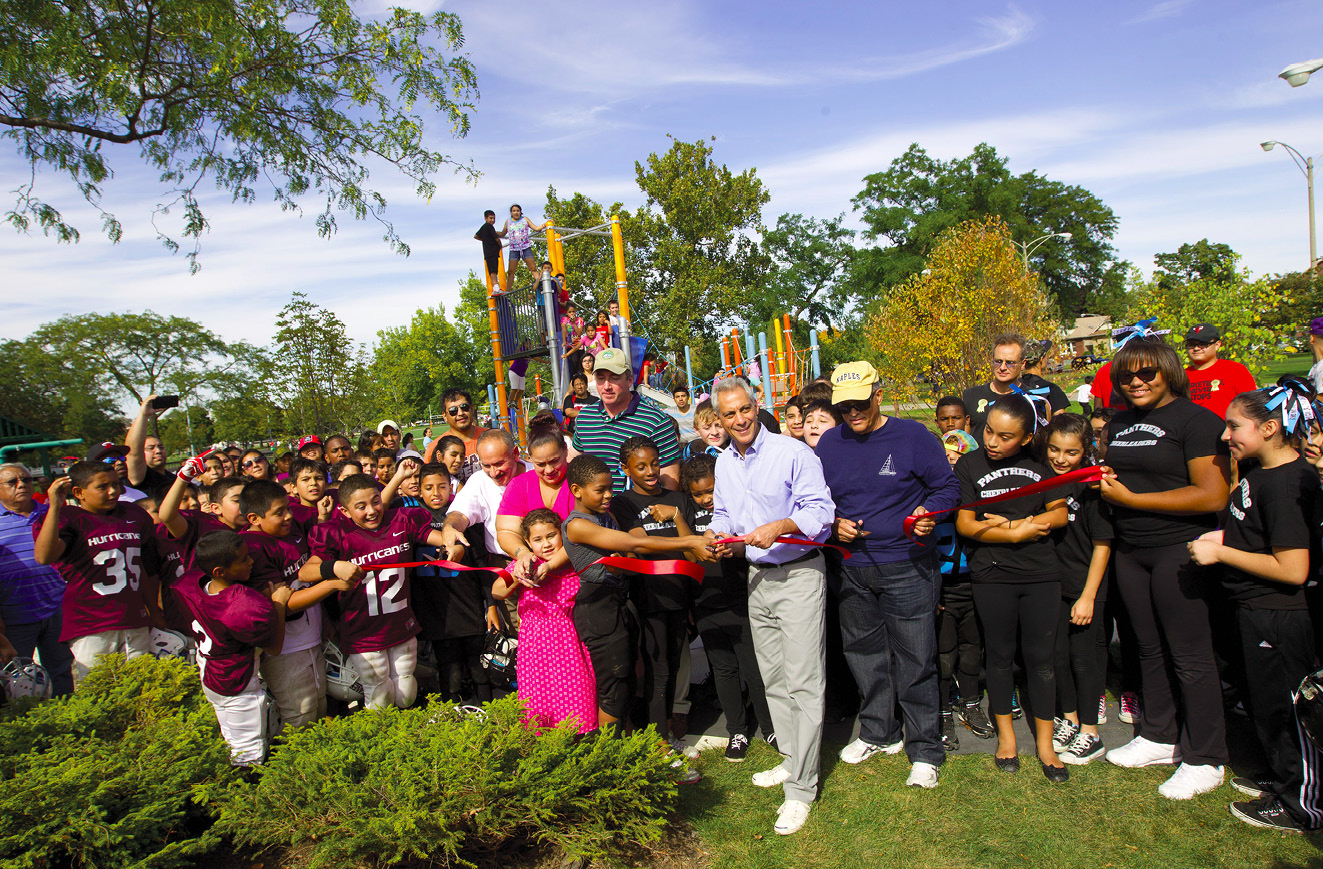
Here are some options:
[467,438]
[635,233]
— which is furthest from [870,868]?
[635,233]

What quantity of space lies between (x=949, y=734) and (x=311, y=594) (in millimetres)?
3665

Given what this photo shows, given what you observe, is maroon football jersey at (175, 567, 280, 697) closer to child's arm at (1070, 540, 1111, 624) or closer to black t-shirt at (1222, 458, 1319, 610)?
child's arm at (1070, 540, 1111, 624)

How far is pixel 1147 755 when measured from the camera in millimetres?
4004

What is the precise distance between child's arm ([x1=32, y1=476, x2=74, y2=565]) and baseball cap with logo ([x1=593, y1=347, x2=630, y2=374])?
131 inches

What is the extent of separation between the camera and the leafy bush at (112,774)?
3152 mm

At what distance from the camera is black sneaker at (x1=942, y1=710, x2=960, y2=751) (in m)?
4.38

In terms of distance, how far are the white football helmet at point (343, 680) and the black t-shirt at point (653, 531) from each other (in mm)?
1792

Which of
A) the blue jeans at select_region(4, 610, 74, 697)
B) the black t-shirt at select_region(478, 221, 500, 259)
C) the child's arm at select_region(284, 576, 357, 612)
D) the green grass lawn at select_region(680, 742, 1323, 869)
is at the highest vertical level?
the black t-shirt at select_region(478, 221, 500, 259)

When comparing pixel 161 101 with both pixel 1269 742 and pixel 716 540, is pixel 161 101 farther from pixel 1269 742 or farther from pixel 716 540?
pixel 1269 742

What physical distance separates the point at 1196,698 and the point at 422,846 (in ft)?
12.2

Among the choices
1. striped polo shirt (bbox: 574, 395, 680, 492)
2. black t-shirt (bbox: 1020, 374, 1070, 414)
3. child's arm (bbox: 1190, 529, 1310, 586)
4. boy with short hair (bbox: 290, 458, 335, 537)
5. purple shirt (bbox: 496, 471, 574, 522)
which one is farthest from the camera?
black t-shirt (bbox: 1020, 374, 1070, 414)

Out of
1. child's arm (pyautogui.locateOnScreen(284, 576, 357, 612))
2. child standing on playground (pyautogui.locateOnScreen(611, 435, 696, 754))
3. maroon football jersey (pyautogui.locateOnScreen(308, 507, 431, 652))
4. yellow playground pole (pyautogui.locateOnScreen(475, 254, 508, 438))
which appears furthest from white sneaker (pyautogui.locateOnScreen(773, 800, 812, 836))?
yellow playground pole (pyautogui.locateOnScreen(475, 254, 508, 438))

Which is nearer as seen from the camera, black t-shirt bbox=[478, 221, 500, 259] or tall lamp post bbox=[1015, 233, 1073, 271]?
black t-shirt bbox=[478, 221, 500, 259]

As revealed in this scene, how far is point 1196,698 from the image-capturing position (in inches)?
148
